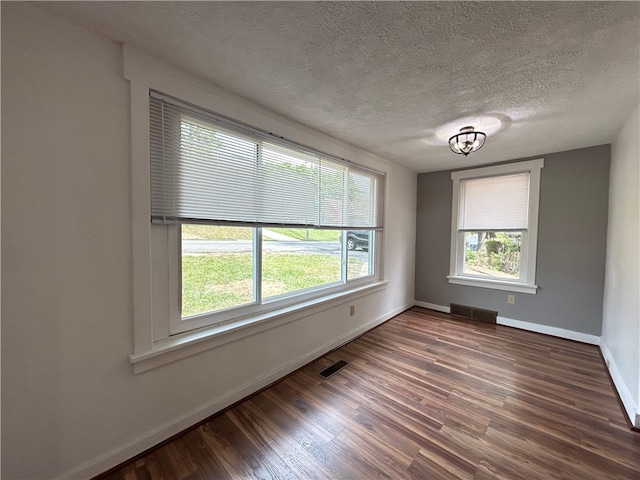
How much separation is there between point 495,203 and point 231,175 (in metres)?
3.64

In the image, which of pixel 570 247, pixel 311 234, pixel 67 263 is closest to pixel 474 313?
pixel 570 247

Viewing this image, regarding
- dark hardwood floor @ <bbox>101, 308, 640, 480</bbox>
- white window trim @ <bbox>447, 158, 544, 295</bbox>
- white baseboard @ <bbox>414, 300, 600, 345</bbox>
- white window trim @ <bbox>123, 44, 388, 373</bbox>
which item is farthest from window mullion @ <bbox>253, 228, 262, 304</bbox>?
white baseboard @ <bbox>414, 300, 600, 345</bbox>

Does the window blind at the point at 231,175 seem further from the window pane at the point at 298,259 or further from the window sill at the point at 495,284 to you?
the window sill at the point at 495,284

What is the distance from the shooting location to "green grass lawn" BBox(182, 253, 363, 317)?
1698 millimetres

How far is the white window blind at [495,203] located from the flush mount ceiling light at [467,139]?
1632 mm

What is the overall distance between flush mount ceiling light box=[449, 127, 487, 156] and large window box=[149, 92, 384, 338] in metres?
1.14

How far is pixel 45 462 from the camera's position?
3.84ft

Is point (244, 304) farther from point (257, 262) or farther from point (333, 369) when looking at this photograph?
point (333, 369)

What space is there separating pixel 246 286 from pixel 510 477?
1999 mm

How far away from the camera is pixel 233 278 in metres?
1.92

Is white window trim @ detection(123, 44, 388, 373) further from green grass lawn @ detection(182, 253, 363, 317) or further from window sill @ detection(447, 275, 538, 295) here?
window sill @ detection(447, 275, 538, 295)

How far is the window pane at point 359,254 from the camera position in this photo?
120 inches

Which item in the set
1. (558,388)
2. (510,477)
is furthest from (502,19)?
(558,388)

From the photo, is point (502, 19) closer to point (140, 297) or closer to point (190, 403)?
point (140, 297)
